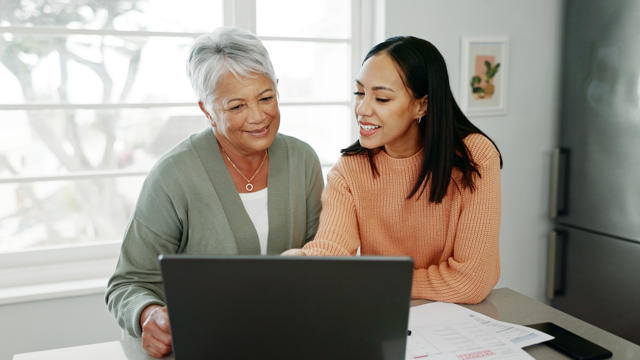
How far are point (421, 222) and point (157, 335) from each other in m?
0.73

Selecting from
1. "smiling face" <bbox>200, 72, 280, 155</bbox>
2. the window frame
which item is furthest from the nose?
the window frame

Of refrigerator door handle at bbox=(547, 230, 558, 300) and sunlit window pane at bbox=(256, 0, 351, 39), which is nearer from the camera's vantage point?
sunlit window pane at bbox=(256, 0, 351, 39)

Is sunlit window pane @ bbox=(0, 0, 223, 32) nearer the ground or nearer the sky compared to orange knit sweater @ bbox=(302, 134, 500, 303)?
nearer the sky

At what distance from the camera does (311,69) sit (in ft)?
8.10

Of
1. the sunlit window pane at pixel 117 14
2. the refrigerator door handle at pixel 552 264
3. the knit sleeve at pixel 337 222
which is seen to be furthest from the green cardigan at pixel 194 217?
the refrigerator door handle at pixel 552 264

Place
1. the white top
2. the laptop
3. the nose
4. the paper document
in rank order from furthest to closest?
1. the white top
2. the nose
3. the paper document
4. the laptop

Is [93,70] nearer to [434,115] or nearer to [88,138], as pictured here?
[88,138]

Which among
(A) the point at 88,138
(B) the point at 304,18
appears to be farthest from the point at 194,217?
(B) the point at 304,18

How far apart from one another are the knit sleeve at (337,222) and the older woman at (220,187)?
0.12 m

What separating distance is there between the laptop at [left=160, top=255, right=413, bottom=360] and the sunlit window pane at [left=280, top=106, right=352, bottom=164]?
5.82ft

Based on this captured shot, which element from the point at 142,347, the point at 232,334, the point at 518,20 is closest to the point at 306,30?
the point at 518,20

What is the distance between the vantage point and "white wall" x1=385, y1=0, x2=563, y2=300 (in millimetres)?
2537

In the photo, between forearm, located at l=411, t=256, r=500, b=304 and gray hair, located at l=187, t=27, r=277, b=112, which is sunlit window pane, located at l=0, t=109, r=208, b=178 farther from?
forearm, located at l=411, t=256, r=500, b=304

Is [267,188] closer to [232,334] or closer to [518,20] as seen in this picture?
[232,334]
